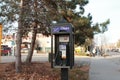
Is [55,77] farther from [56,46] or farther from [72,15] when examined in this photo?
[72,15]

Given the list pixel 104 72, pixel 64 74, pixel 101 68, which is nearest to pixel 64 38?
pixel 64 74

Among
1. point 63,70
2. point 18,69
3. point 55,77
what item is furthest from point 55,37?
point 18,69

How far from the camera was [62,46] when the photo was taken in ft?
42.5

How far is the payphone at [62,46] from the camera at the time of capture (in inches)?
497

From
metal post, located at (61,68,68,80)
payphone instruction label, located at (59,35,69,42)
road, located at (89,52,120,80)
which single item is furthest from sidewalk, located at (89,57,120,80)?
payphone instruction label, located at (59,35,69,42)

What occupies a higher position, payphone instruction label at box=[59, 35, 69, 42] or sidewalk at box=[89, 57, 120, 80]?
payphone instruction label at box=[59, 35, 69, 42]

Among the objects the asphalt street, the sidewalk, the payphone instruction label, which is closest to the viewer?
the payphone instruction label

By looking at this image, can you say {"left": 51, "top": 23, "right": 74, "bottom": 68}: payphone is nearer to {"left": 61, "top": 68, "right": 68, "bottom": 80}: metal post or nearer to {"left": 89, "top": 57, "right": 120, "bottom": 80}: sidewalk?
{"left": 61, "top": 68, "right": 68, "bottom": 80}: metal post

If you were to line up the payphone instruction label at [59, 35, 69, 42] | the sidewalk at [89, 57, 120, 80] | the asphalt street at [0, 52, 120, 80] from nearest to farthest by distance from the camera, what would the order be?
the payphone instruction label at [59, 35, 69, 42]
the sidewalk at [89, 57, 120, 80]
the asphalt street at [0, 52, 120, 80]

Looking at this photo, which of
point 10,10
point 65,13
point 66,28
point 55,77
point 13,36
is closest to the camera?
point 66,28

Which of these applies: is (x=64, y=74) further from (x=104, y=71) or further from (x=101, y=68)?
(x=101, y=68)

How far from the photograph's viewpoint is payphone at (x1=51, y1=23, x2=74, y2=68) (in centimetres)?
1262

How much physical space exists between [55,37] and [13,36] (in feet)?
17.4

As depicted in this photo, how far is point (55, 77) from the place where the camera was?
15.3 meters
